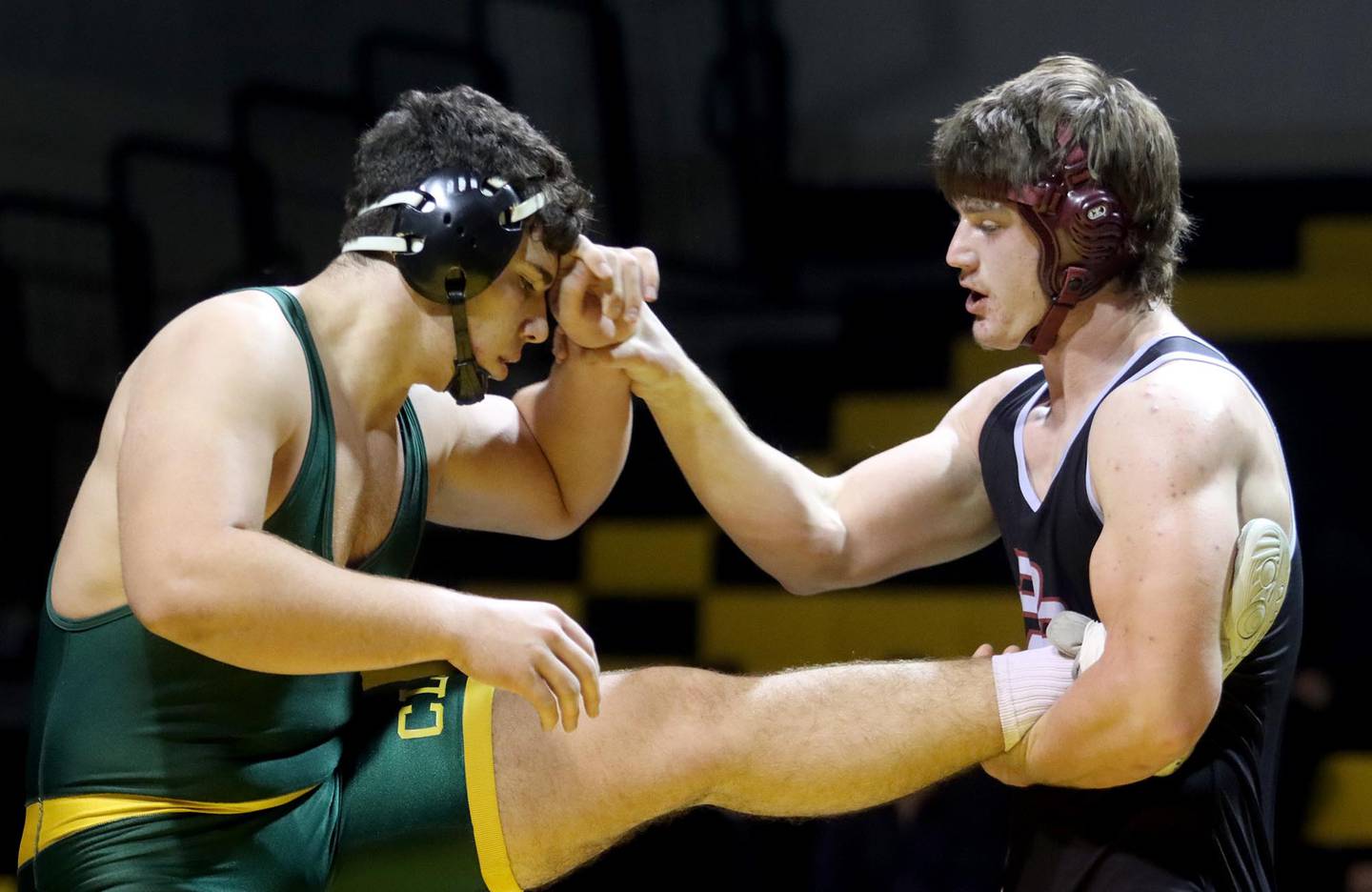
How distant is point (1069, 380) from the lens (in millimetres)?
2201

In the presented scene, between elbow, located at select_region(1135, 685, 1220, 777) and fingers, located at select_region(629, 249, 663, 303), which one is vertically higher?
fingers, located at select_region(629, 249, 663, 303)

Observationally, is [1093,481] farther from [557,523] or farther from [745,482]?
[557,523]

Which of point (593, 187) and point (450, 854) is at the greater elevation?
point (593, 187)

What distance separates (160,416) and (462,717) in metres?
0.57

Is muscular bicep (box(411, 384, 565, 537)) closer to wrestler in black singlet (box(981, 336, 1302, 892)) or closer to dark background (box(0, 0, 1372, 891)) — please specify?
wrestler in black singlet (box(981, 336, 1302, 892))

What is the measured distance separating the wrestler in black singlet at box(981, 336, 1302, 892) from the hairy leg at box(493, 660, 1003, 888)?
0.17 meters

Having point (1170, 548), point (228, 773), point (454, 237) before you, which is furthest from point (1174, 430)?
point (228, 773)

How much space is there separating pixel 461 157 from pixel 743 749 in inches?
34.4

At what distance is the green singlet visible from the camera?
1.98m

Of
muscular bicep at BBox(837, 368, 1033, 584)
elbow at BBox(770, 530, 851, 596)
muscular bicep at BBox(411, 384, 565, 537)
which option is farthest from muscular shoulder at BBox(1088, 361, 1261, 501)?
muscular bicep at BBox(411, 384, 565, 537)

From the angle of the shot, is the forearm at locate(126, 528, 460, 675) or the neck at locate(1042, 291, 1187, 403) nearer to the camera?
the forearm at locate(126, 528, 460, 675)

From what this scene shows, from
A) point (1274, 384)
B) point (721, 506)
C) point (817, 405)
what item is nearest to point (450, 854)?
point (721, 506)

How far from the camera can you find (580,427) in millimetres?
2516

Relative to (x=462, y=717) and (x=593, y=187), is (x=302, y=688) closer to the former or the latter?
(x=462, y=717)
